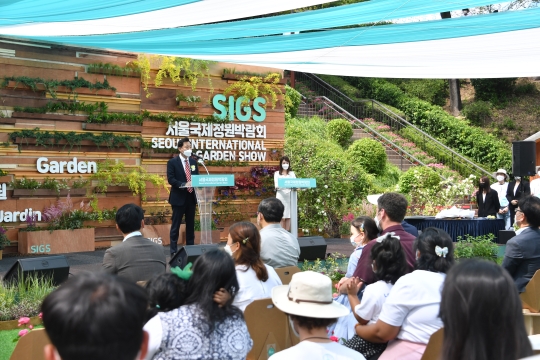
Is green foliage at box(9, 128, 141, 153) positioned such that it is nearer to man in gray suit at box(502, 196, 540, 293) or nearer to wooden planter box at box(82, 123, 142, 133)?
wooden planter box at box(82, 123, 142, 133)

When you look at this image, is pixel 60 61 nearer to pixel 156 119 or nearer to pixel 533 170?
pixel 156 119

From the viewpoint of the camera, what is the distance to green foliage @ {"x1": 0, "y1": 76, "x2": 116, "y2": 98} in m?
9.05

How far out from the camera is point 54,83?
937 centimetres

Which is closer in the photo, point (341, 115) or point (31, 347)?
point (31, 347)

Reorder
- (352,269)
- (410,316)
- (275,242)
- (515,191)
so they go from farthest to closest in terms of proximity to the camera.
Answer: (515,191)
(275,242)
(352,269)
(410,316)

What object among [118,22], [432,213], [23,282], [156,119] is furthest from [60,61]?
[432,213]

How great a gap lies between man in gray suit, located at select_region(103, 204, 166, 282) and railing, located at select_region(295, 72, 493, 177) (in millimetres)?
16559

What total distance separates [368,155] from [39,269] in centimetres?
1271

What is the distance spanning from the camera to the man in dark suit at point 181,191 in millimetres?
8422

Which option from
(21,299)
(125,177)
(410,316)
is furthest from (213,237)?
(410,316)

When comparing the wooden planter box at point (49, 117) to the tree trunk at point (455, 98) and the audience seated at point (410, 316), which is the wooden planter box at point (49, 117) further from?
the tree trunk at point (455, 98)

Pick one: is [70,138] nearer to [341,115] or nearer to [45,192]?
[45,192]

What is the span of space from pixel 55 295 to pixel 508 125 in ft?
83.1

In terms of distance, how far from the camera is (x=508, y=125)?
24422 mm
